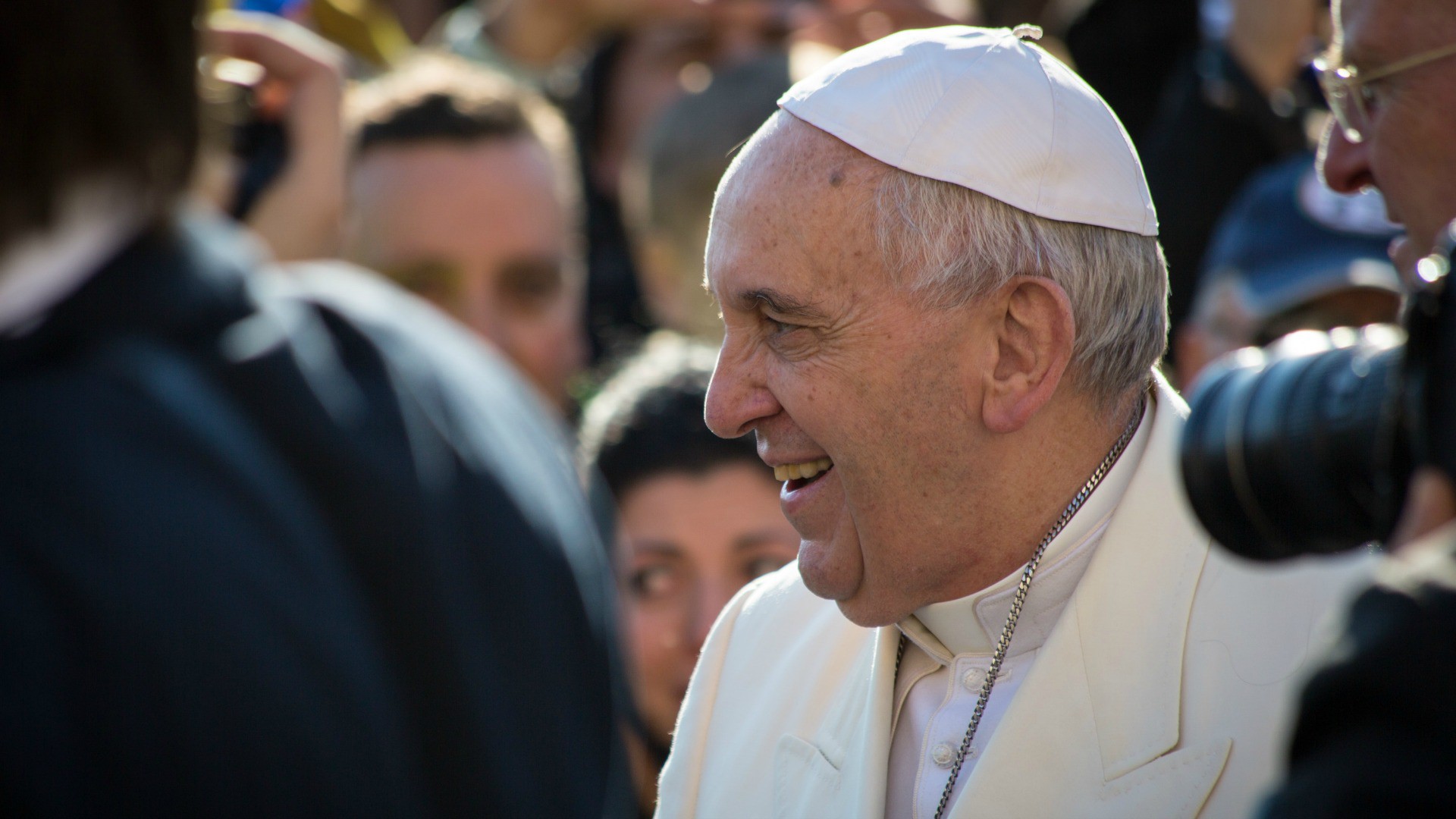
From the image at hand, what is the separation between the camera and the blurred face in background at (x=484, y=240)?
15.8ft

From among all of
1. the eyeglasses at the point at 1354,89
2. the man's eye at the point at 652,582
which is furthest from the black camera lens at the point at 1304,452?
the man's eye at the point at 652,582

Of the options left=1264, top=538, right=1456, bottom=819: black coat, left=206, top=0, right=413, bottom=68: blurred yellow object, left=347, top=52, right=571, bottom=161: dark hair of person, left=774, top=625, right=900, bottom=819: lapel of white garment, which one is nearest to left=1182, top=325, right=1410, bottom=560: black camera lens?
left=1264, top=538, right=1456, bottom=819: black coat

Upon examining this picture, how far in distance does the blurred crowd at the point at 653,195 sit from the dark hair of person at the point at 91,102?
74.1 inches

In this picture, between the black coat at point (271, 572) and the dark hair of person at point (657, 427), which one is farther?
the dark hair of person at point (657, 427)

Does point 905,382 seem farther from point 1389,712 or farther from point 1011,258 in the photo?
point 1389,712

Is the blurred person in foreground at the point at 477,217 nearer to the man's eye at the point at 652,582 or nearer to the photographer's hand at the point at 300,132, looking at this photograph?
the photographer's hand at the point at 300,132

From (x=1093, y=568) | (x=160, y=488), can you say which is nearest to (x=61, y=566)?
(x=160, y=488)

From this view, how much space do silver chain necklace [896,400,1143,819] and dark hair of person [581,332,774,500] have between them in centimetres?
130

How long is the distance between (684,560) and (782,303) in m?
1.30

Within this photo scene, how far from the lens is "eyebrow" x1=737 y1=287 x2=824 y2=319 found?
2.54 meters

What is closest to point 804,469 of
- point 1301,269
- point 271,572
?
point 271,572

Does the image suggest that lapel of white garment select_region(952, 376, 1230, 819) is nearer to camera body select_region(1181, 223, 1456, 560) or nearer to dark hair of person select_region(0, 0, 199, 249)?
camera body select_region(1181, 223, 1456, 560)

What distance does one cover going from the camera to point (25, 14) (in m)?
1.31

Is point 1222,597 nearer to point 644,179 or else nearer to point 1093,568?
point 1093,568
